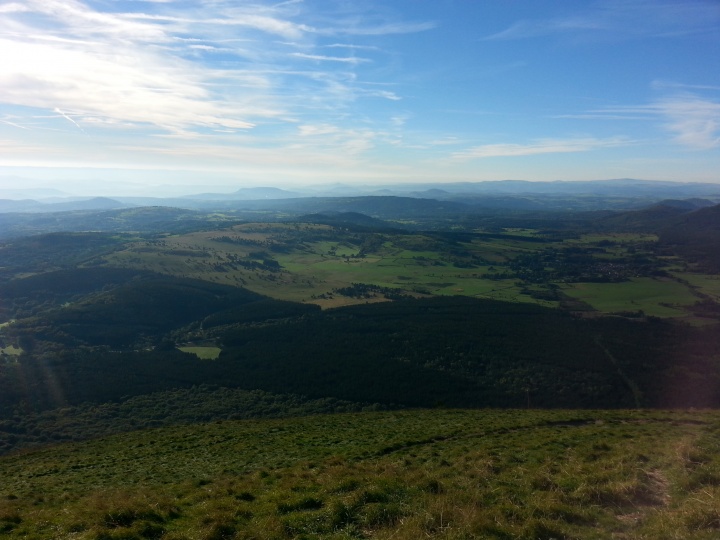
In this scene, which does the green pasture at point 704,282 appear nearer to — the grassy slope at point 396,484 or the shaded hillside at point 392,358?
the shaded hillside at point 392,358

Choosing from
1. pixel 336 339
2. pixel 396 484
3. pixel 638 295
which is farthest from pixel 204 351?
pixel 638 295

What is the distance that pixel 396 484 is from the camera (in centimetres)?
1230

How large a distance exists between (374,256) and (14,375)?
433ft

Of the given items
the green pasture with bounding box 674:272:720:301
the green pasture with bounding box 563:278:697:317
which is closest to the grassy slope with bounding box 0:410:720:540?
the green pasture with bounding box 563:278:697:317

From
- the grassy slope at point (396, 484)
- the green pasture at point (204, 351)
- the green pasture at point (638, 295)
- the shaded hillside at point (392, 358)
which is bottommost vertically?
the green pasture at point (204, 351)

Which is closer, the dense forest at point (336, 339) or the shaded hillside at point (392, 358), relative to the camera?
the dense forest at point (336, 339)

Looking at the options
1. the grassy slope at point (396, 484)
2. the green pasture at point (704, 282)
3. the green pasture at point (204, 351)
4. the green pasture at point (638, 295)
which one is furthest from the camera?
the green pasture at point (704, 282)

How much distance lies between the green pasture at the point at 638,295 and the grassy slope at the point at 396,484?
80.5 m

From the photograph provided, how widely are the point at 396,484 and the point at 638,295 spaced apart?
115490mm

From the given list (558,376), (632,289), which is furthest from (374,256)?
(558,376)

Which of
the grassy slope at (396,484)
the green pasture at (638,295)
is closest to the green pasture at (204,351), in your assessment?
the grassy slope at (396,484)

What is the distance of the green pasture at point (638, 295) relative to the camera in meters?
92.9

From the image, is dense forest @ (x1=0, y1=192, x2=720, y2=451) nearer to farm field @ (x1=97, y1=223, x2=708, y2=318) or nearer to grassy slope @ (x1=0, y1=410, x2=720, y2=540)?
farm field @ (x1=97, y1=223, x2=708, y2=318)

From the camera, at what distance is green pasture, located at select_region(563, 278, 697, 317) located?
3656 inches
